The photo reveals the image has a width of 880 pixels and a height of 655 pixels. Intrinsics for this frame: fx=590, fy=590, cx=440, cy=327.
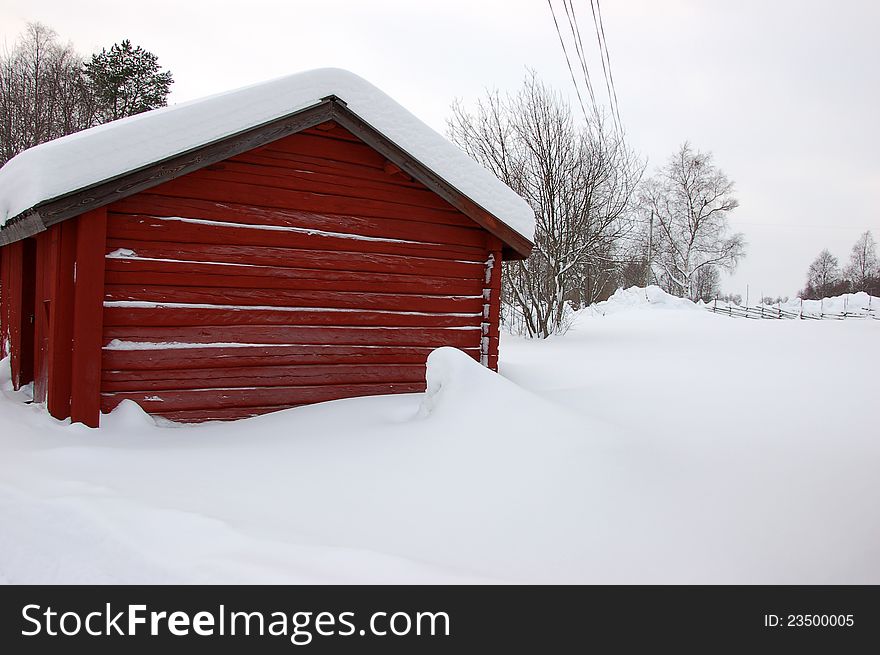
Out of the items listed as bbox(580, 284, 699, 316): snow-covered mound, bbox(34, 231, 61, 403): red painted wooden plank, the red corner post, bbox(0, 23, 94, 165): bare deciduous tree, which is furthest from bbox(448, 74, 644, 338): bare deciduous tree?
bbox(0, 23, 94, 165): bare deciduous tree

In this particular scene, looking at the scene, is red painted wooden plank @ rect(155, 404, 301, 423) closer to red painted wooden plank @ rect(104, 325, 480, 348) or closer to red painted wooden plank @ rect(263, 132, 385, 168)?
red painted wooden plank @ rect(104, 325, 480, 348)

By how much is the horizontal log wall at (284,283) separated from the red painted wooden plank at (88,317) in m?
0.17

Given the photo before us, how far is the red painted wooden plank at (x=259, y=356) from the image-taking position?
19.1 feet

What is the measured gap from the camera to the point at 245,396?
6.37m

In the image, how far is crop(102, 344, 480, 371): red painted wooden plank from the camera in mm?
5816

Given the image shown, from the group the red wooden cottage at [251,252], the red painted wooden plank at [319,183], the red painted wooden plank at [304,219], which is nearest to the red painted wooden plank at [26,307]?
the red wooden cottage at [251,252]

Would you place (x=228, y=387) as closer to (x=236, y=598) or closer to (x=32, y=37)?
(x=236, y=598)

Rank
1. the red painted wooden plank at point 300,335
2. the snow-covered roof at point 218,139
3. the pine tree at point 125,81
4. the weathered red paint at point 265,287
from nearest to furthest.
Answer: the snow-covered roof at point 218,139
the weathered red paint at point 265,287
the red painted wooden plank at point 300,335
the pine tree at point 125,81

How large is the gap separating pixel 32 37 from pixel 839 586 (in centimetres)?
3732

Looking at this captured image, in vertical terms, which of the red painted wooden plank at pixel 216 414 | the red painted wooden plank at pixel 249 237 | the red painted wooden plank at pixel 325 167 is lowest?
the red painted wooden plank at pixel 216 414

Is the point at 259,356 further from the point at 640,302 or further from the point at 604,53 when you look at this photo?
the point at 640,302

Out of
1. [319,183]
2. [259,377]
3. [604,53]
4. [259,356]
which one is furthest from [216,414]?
[604,53]

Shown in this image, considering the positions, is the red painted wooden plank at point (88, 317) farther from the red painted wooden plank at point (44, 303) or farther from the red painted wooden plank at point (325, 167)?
the red painted wooden plank at point (325, 167)

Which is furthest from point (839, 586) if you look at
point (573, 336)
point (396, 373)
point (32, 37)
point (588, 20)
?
point (32, 37)
